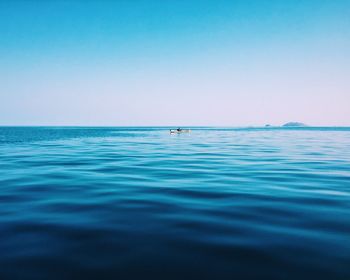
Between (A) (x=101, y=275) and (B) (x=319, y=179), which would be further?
(B) (x=319, y=179)

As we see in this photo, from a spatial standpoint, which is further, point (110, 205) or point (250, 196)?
point (250, 196)

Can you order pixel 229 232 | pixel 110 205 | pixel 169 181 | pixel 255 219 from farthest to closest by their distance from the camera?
pixel 169 181 < pixel 110 205 < pixel 255 219 < pixel 229 232

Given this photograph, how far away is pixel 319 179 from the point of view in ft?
32.1

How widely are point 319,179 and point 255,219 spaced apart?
5891 millimetres

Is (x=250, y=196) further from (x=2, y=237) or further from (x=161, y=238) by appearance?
(x=2, y=237)

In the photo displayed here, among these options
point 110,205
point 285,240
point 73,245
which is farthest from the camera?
point 110,205

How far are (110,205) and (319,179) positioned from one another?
8286 millimetres

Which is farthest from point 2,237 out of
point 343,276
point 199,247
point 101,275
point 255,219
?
point 343,276

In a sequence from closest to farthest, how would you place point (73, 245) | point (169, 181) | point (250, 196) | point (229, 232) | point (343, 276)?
point (343, 276) → point (73, 245) → point (229, 232) → point (250, 196) → point (169, 181)

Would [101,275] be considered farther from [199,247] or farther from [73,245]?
[199,247]

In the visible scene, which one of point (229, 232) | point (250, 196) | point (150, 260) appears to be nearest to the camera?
point (150, 260)

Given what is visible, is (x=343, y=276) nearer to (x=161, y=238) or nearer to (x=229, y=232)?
(x=229, y=232)

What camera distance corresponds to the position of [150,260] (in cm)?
378

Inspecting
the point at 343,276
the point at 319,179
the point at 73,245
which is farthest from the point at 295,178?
the point at 73,245
